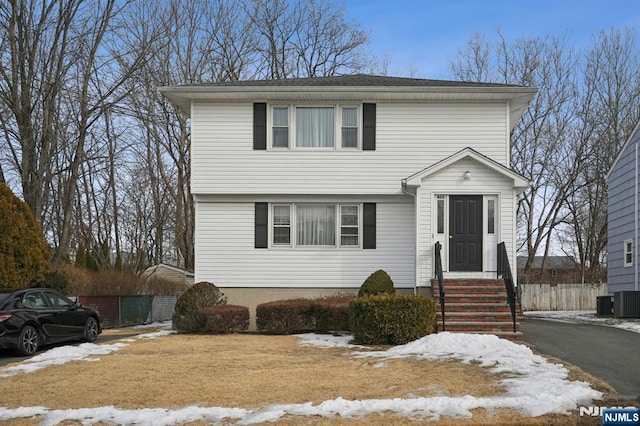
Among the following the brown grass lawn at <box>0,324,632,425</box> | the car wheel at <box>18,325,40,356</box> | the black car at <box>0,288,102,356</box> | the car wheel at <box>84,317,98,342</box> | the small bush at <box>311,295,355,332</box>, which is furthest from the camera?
the small bush at <box>311,295,355,332</box>

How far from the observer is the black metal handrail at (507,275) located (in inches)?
587

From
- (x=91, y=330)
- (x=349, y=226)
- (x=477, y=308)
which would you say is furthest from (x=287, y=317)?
(x=91, y=330)

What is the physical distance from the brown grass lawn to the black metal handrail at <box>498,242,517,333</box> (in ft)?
13.6

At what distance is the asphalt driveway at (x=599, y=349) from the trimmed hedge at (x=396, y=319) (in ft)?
7.28

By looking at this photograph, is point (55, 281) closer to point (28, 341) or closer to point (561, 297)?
point (28, 341)

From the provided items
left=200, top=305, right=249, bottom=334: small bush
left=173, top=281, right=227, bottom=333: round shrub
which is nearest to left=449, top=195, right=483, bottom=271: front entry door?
left=200, top=305, right=249, bottom=334: small bush

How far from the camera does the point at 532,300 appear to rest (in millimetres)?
32625

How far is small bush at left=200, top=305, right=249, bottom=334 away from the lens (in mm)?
17109

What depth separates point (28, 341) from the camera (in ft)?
45.0

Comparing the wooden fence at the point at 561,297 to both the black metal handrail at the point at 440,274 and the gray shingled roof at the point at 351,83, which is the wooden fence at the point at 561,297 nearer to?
the gray shingled roof at the point at 351,83

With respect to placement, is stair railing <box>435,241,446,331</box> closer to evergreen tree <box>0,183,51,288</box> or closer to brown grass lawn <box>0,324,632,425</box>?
brown grass lawn <box>0,324,632,425</box>

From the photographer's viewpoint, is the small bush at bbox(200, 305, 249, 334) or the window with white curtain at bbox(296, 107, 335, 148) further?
the window with white curtain at bbox(296, 107, 335, 148)

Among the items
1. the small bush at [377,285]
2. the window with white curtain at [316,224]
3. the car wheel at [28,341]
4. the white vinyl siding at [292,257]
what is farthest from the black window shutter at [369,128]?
the car wheel at [28,341]

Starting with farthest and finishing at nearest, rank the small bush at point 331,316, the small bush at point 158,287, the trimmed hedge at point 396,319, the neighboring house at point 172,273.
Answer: the neighboring house at point 172,273
the small bush at point 158,287
the small bush at point 331,316
the trimmed hedge at point 396,319
